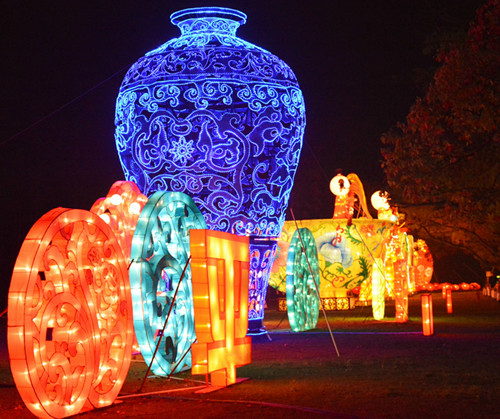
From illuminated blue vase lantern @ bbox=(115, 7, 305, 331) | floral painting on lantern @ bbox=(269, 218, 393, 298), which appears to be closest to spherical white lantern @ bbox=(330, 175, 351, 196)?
floral painting on lantern @ bbox=(269, 218, 393, 298)

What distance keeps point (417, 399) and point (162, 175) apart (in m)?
7.99

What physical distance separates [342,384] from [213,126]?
6.70m

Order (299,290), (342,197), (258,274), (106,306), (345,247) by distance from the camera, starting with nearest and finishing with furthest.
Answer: (106,306) < (258,274) < (299,290) < (345,247) < (342,197)

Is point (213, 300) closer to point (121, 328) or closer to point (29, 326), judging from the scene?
point (121, 328)

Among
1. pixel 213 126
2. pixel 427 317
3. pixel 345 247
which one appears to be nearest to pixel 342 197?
pixel 345 247

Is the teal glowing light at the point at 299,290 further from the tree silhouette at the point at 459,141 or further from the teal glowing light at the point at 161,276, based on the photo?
the teal glowing light at the point at 161,276

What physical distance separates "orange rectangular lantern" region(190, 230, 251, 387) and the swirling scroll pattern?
87 cm

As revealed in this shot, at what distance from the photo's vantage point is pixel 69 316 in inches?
358

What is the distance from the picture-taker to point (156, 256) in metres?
12.6

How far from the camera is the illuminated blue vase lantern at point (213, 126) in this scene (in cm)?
1664

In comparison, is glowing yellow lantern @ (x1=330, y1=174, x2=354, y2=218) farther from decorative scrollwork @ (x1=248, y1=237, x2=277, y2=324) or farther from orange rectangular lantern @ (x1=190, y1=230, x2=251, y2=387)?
orange rectangular lantern @ (x1=190, y1=230, x2=251, y2=387)

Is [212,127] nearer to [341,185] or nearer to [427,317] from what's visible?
[427,317]

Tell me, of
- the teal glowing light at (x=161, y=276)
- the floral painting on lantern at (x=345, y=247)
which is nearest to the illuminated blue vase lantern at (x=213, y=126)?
the teal glowing light at (x=161, y=276)

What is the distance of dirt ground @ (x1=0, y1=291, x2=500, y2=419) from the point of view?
9.30 meters
